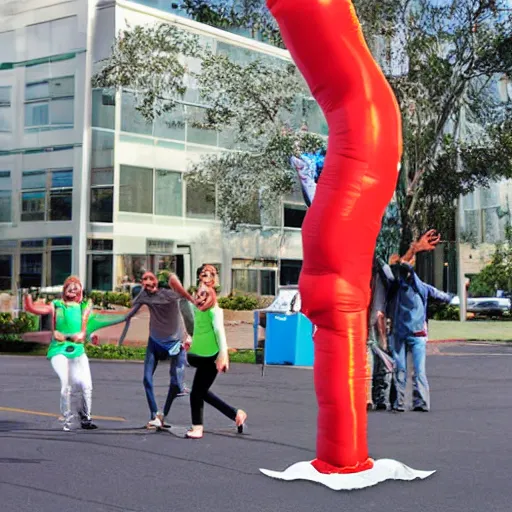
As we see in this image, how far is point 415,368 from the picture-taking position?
35.8 feet

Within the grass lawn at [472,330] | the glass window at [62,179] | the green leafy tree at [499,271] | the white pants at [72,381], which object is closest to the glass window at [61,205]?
the glass window at [62,179]

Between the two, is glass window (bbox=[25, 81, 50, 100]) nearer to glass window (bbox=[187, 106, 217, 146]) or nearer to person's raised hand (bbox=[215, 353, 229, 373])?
glass window (bbox=[187, 106, 217, 146])

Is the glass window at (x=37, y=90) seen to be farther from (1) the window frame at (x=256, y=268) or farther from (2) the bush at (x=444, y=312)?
(2) the bush at (x=444, y=312)

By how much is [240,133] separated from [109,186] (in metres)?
3.46

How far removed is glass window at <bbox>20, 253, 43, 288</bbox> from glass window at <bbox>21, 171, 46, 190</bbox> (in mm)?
1601

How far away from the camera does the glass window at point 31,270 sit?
72.1 feet

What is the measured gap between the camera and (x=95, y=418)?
35.0 ft

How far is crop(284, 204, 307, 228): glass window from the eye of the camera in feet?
75.2

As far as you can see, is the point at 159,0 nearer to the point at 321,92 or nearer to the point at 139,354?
the point at 139,354

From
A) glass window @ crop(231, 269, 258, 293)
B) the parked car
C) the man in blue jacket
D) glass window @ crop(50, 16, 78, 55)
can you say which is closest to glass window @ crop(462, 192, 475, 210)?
the parked car

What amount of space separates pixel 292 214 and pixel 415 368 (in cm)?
1231

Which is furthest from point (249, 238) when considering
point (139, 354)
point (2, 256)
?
point (2, 256)

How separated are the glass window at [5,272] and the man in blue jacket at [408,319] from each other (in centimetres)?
1355

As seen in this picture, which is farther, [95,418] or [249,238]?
[249,238]
